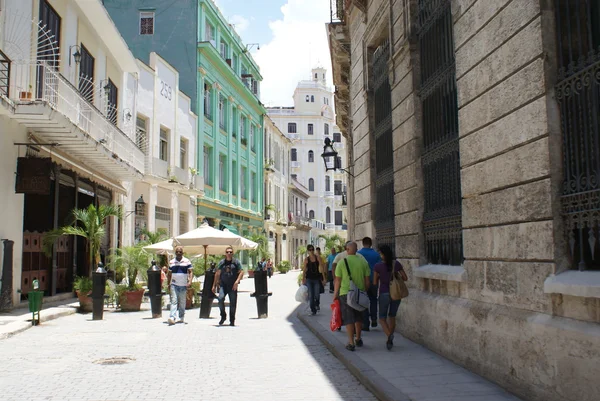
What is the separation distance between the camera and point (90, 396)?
20.3 ft

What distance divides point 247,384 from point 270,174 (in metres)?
42.9

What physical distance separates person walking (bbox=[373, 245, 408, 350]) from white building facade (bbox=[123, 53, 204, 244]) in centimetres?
1515

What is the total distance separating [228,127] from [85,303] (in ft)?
78.2

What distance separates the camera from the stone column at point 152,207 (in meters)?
25.4

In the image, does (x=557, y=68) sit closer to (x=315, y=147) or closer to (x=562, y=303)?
(x=562, y=303)

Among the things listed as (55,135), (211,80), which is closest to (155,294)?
(55,135)

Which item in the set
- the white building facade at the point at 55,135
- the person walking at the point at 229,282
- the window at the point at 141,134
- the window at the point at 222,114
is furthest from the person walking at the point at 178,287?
the window at the point at 222,114

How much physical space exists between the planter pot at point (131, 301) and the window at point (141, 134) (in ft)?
33.5

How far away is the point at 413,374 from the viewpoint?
677cm

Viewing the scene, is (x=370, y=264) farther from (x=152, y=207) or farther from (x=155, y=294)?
(x=152, y=207)

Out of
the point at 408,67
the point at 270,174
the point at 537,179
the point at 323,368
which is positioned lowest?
the point at 323,368

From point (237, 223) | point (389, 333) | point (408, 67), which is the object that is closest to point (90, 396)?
point (389, 333)

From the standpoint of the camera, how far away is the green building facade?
3322cm

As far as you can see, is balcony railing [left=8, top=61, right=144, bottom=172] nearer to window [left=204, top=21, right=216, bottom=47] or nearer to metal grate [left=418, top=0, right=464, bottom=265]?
metal grate [left=418, top=0, right=464, bottom=265]
